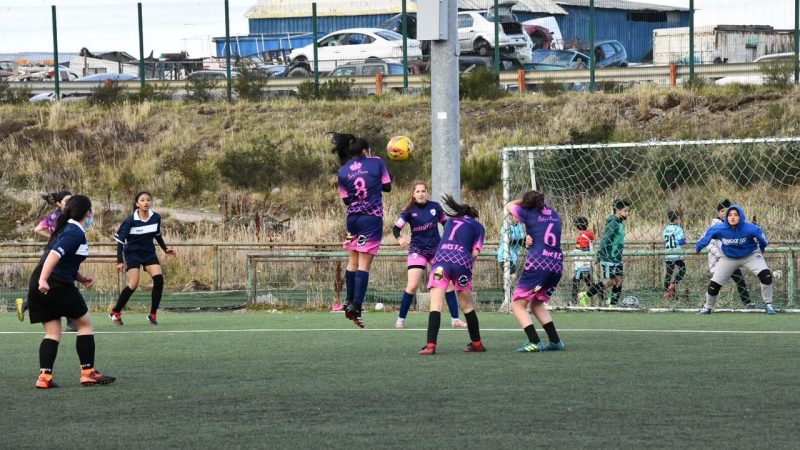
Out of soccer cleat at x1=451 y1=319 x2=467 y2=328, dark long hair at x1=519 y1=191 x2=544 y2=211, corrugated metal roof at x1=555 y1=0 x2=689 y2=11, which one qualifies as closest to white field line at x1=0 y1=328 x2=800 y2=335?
soccer cleat at x1=451 y1=319 x2=467 y2=328

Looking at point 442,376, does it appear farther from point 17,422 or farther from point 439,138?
point 439,138

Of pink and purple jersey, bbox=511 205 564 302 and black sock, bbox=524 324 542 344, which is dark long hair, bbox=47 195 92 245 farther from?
black sock, bbox=524 324 542 344

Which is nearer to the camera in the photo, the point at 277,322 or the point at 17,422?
the point at 17,422

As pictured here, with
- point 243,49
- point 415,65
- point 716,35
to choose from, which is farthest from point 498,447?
point 243,49

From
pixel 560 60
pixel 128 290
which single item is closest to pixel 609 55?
pixel 560 60

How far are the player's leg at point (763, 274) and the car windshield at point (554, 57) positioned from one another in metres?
24.7

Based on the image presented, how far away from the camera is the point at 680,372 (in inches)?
397

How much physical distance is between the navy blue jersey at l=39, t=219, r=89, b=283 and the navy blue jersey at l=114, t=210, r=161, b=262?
256 inches

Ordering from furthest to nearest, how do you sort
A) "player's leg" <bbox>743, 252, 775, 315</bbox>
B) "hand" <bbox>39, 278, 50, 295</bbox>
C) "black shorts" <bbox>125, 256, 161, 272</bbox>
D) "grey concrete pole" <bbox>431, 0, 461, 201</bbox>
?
"grey concrete pole" <bbox>431, 0, 461, 201</bbox> < "player's leg" <bbox>743, 252, 775, 315</bbox> < "black shorts" <bbox>125, 256, 161, 272</bbox> < "hand" <bbox>39, 278, 50, 295</bbox>

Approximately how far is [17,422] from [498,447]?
11.0 feet

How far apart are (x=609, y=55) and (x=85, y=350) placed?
113 ft

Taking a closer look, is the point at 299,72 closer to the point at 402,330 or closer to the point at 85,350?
the point at 402,330

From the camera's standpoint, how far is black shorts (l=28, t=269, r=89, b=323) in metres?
9.89

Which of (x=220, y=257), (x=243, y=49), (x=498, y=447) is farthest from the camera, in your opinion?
(x=243, y=49)
